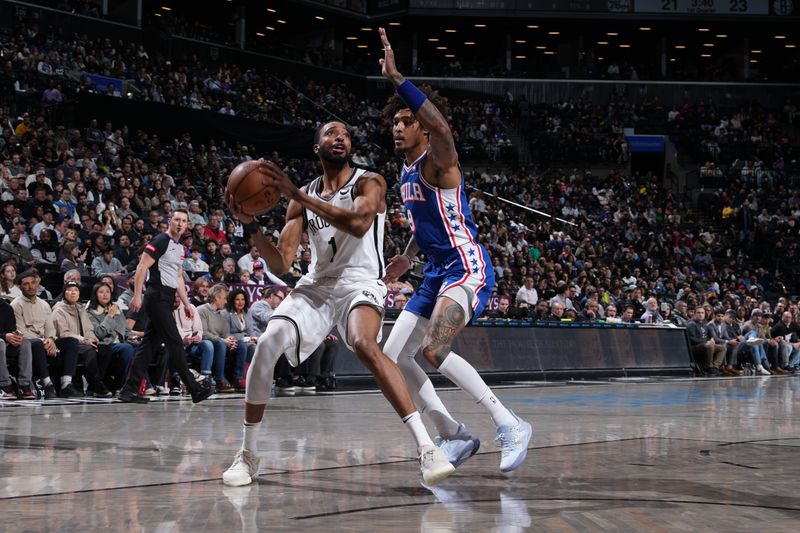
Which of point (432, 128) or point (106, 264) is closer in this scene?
point (432, 128)

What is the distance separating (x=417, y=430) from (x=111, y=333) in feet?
24.5

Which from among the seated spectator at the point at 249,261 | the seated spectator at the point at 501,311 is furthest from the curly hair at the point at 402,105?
the seated spectator at the point at 501,311

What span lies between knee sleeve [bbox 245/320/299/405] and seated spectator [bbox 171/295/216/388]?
265 inches

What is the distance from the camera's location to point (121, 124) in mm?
24609

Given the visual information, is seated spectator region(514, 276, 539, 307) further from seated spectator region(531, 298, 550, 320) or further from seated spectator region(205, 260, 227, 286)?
seated spectator region(205, 260, 227, 286)

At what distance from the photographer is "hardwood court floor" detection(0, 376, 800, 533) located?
4.15 metres

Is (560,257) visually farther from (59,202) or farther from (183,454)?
(183,454)

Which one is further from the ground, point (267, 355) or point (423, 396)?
point (267, 355)

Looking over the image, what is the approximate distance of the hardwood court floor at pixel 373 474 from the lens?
4.15 m

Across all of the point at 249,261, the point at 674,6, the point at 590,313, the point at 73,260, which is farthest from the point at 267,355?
the point at 674,6

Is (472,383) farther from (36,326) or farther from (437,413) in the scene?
(36,326)

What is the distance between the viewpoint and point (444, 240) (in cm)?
610

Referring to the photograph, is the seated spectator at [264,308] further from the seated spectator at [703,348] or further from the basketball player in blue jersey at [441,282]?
the seated spectator at [703,348]

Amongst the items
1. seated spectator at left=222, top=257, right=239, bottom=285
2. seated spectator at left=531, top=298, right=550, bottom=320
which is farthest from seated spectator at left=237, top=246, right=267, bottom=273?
seated spectator at left=531, top=298, right=550, bottom=320
